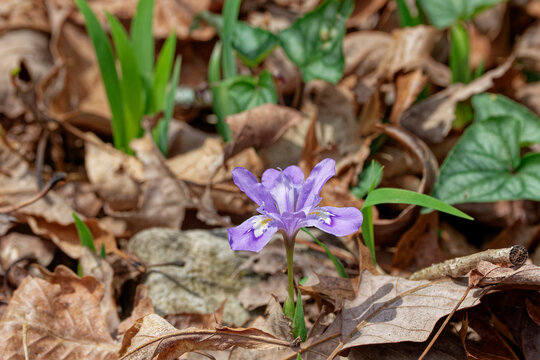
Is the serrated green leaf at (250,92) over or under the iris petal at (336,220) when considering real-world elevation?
under

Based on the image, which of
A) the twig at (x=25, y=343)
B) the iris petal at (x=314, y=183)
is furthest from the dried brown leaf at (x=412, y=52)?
the twig at (x=25, y=343)

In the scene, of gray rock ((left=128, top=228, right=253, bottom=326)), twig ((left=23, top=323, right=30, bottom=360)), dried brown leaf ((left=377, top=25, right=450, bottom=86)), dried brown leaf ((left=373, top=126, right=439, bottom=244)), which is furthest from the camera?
dried brown leaf ((left=377, top=25, right=450, bottom=86))

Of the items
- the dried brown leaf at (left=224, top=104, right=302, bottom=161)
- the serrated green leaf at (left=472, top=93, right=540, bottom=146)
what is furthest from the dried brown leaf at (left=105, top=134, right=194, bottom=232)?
the serrated green leaf at (left=472, top=93, right=540, bottom=146)

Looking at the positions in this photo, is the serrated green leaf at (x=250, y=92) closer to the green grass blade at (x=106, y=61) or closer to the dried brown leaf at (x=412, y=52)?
the green grass blade at (x=106, y=61)

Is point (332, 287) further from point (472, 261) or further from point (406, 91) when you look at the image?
point (406, 91)

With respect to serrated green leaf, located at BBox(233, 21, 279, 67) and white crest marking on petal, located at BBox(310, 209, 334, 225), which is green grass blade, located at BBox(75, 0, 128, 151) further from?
white crest marking on petal, located at BBox(310, 209, 334, 225)
